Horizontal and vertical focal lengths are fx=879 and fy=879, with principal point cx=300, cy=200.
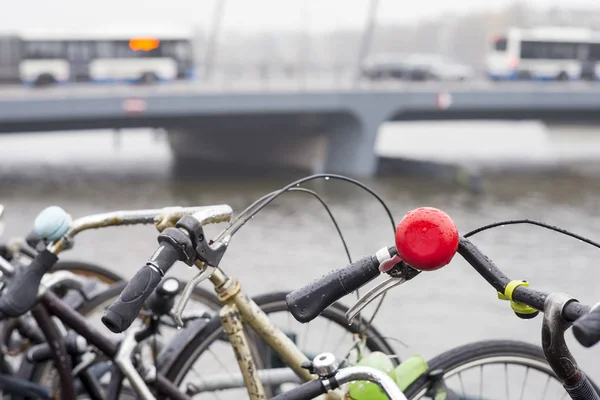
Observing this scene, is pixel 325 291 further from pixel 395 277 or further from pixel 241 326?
pixel 241 326

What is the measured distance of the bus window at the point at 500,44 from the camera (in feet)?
115

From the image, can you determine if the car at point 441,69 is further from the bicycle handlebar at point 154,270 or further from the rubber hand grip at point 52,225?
the bicycle handlebar at point 154,270

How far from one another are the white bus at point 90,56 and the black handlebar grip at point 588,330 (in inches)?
1152

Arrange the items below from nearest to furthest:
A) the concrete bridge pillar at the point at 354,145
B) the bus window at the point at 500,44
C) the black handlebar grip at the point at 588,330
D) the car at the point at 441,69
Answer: the black handlebar grip at the point at 588,330 < the concrete bridge pillar at the point at 354,145 < the bus window at the point at 500,44 < the car at the point at 441,69

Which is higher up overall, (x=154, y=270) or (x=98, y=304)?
(x=154, y=270)

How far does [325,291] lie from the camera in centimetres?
161

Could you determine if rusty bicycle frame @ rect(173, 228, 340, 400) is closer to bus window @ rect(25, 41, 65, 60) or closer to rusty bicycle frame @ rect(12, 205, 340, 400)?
rusty bicycle frame @ rect(12, 205, 340, 400)

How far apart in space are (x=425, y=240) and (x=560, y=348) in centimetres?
30

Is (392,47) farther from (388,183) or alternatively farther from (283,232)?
(283,232)

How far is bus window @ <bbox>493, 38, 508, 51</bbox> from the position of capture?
35.1 m

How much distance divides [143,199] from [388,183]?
642 centimetres

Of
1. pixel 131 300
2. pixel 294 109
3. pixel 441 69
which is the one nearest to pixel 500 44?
pixel 441 69

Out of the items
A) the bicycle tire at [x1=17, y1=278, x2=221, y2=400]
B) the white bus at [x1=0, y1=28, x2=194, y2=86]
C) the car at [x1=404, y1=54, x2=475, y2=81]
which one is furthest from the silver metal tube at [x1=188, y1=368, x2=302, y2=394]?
the car at [x1=404, y1=54, x2=475, y2=81]

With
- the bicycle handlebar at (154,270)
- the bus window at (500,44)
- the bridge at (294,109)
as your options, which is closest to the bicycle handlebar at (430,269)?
the bicycle handlebar at (154,270)
